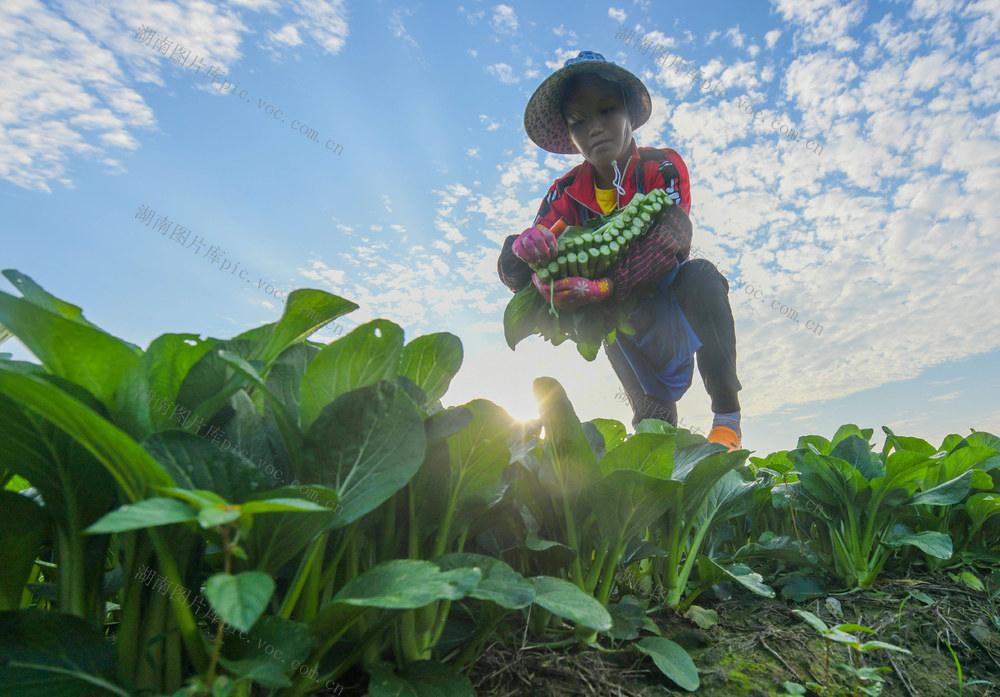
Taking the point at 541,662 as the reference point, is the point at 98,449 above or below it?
above

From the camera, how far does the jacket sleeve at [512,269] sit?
135 inches

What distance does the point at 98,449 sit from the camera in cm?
64

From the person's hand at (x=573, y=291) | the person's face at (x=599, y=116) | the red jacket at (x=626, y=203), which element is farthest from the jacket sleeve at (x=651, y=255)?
the person's face at (x=599, y=116)

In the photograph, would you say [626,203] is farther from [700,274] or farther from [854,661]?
[854,661]

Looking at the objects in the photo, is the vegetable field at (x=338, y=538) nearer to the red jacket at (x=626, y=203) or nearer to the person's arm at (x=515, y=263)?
the red jacket at (x=626, y=203)

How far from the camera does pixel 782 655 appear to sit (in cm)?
122

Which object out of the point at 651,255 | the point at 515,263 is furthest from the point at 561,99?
the point at 651,255

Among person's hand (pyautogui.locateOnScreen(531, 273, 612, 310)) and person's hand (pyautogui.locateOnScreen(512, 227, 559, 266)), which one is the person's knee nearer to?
person's hand (pyautogui.locateOnScreen(531, 273, 612, 310))

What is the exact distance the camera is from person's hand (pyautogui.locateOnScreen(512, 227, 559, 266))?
2.92 metres

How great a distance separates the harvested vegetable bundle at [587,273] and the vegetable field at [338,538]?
175cm

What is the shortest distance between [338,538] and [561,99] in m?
3.38

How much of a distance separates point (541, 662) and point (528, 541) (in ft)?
0.73

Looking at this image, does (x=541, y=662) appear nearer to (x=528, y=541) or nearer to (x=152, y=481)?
(x=528, y=541)

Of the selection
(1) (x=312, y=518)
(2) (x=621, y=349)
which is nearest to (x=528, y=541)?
(1) (x=312, y=518)
